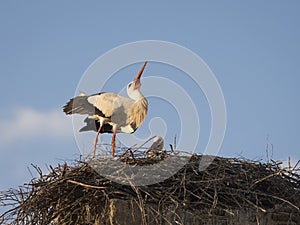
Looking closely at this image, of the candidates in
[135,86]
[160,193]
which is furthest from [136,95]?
[160,193]

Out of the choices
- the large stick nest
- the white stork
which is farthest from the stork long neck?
the large stick nest

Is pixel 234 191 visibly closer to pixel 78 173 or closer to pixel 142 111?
pixel 78 173

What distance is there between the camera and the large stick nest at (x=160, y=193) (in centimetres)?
525

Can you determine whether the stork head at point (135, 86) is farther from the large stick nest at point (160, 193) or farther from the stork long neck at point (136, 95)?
the large stick nest at point (160, 193)

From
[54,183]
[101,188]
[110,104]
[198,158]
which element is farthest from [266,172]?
[110,104]

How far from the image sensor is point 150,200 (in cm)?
521

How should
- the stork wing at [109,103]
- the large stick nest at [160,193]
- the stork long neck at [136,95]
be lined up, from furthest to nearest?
the stork long neck at [136,95] < the stork wing at [109,103] < the large stick nest at [160,193]

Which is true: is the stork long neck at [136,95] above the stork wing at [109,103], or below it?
above

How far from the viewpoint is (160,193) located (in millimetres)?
5242

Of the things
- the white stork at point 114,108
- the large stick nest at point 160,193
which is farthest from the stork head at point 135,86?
the large stick nest at point 160,193

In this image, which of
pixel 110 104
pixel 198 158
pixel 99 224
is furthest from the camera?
pixel 110 104

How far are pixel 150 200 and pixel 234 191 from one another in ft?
2.53

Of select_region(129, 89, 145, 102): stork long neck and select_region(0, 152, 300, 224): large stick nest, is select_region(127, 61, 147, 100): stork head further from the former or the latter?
select_region(0, 152, 300, 224): large stick nest

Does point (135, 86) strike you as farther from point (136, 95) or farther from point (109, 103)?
point (109, 103)
